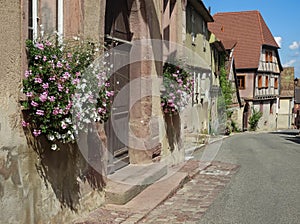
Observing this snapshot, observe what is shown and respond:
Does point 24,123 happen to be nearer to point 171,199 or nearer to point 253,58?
point 171,199

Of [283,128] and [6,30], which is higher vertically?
[6,30]

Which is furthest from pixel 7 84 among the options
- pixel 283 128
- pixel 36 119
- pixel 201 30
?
pixel 283 128

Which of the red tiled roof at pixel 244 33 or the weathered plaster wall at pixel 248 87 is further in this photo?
the red tiled roof at pixel 244 33

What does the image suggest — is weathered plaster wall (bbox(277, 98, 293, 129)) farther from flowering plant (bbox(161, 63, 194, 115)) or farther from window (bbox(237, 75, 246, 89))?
flowering plant (bbox(161, 63, 194, 115))

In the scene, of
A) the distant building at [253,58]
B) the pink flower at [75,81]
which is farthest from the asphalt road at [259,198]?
the distant building at [253,58]

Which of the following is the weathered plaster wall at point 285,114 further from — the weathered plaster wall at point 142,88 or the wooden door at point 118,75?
the wooden door at point 118,75

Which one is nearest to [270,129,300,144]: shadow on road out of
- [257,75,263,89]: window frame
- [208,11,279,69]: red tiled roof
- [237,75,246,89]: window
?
[257,75,263,89]: window frame

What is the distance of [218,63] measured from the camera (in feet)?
97.0

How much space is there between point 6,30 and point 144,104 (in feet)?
12.9

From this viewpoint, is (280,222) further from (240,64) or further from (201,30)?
(240,64)

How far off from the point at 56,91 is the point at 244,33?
36.2m

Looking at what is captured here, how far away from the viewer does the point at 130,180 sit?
6102 millimetres

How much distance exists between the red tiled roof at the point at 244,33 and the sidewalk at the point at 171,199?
28643mm

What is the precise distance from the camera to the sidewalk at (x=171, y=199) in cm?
512
